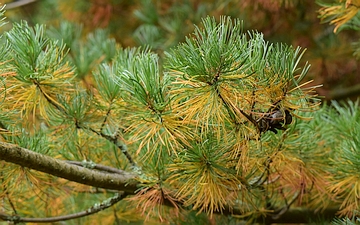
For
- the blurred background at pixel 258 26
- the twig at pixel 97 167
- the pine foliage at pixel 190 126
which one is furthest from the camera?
the blurred background at pixel 258 26

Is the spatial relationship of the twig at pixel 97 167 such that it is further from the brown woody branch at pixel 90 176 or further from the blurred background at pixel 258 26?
the blurred background at pixel 258 26

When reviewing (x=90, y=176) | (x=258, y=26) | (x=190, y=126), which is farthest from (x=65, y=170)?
(x=258, y=26)

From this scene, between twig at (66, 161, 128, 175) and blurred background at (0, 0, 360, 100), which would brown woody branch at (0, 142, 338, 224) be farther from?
blurred background at (0, 0, 360, 100)

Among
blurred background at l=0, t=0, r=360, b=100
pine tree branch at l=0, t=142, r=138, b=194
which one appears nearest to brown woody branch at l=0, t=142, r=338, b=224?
pine tree branch at l=0, t=142, r=138, b=194

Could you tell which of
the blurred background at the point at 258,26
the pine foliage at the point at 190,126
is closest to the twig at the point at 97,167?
the pine foliage at the point at 190,126

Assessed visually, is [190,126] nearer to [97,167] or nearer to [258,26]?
[97,167]

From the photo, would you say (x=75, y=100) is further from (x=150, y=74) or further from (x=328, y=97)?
(x=328, y=97)
